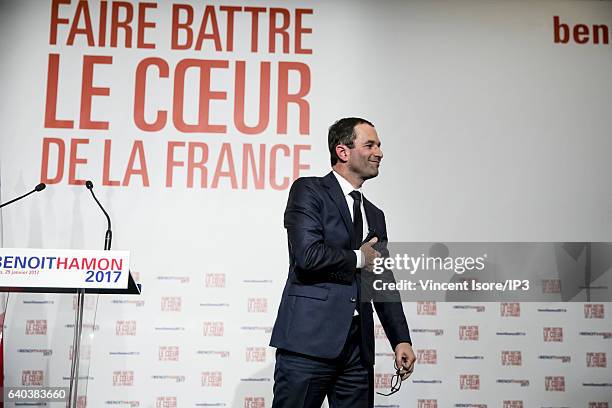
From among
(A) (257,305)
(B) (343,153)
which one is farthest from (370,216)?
(A) (257,305)

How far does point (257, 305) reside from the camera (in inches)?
157

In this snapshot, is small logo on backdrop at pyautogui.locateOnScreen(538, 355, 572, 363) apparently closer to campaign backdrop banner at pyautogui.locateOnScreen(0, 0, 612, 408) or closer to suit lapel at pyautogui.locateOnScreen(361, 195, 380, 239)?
campaign backdrop banner at pyautogui.locateOnScreen(0, 0, 612, 408)

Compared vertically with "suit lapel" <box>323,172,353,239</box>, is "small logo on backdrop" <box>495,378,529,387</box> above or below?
below

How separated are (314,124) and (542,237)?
1.52m

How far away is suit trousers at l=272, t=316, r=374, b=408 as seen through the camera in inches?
97.4

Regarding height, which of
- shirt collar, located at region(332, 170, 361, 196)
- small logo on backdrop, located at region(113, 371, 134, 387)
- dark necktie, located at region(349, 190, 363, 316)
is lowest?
small logo on backdrop, located at region(113, 371, 134, 387)

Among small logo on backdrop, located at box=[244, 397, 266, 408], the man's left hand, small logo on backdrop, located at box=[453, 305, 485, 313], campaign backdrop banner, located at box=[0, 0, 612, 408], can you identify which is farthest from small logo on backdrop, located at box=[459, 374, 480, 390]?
the man's left hand

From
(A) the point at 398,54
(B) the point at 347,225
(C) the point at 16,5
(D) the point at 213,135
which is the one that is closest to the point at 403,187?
(A) the point at 398,54

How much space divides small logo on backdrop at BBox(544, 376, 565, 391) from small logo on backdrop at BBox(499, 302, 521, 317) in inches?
15.6

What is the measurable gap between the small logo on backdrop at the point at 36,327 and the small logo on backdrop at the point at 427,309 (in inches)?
84.8

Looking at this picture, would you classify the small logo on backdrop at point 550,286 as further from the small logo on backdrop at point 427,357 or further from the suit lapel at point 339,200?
the suit lapel at point 339,200

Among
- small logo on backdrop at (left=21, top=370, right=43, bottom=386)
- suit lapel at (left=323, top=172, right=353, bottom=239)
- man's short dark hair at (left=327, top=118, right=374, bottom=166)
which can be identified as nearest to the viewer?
suit lapel at (left=323, top=172, right=353, bottom=239)

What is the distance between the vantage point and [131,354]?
154 inches

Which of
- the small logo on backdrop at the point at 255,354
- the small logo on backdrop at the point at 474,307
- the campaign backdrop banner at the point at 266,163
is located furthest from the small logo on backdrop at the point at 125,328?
the small logo on backdrop at the point at 474,307
